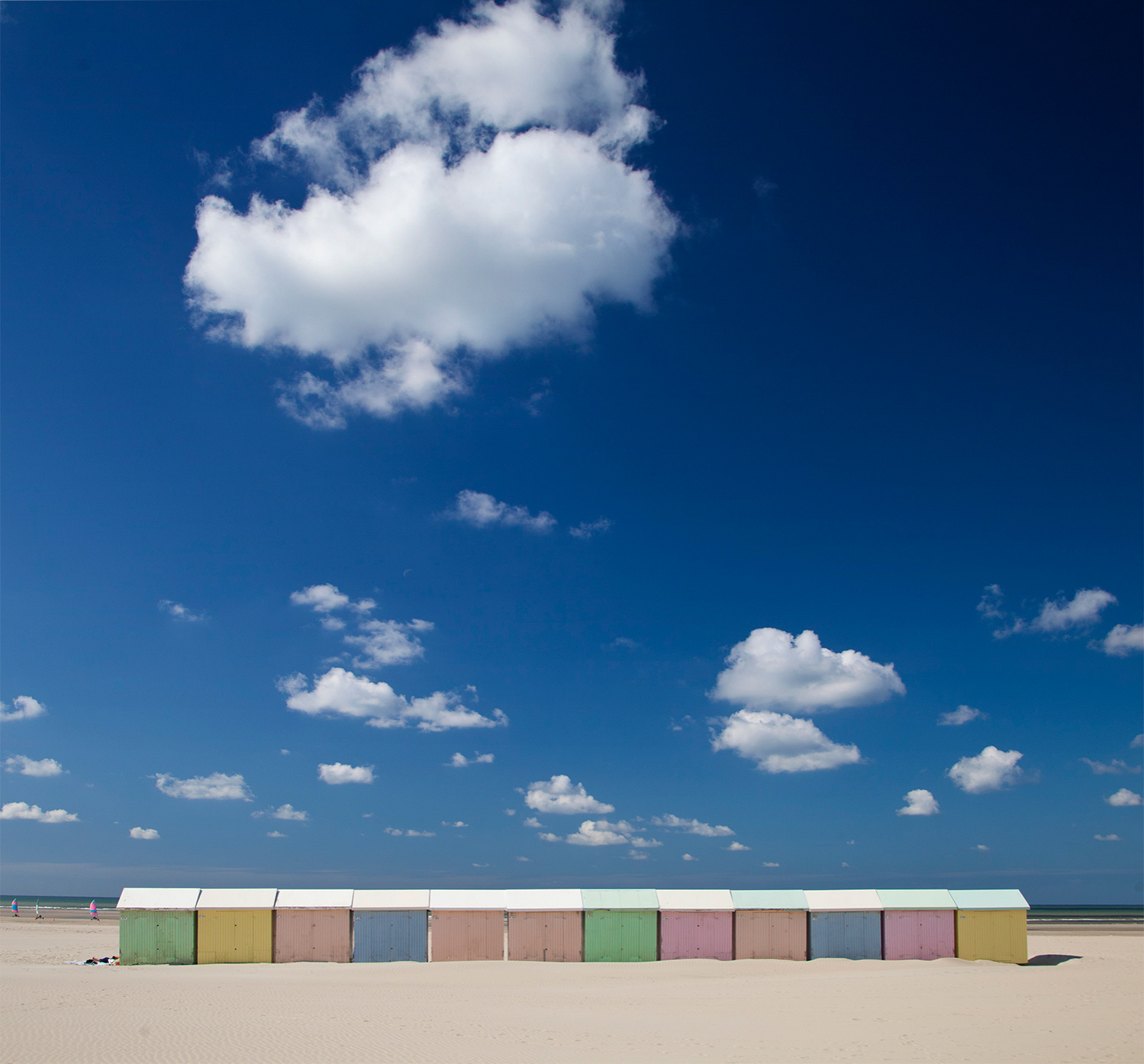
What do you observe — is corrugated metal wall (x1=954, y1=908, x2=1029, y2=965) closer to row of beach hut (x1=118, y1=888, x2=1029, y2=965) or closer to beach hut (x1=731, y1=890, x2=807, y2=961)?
row of beach hut (x1=118, y1=888, x2=1029, y2=965)

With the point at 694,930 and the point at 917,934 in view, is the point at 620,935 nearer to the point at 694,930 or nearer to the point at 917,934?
the point at 694,930

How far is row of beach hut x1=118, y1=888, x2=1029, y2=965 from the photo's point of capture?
136 feet

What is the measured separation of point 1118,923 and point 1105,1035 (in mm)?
93370

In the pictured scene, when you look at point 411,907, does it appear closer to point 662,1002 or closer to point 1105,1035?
point 662,1002

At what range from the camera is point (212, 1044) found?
25.2m

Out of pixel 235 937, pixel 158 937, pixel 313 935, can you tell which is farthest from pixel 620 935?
pixel 158 937

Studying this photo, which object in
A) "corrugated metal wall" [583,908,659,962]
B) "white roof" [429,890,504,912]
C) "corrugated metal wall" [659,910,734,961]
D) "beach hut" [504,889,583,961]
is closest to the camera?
"beach hut" [504,889,583,961]

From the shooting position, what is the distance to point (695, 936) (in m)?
44.2

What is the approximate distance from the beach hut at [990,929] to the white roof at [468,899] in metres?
24.3

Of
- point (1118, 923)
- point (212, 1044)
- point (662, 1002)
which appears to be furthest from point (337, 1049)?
point (1118, 923)

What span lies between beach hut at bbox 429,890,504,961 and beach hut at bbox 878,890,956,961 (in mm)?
20318

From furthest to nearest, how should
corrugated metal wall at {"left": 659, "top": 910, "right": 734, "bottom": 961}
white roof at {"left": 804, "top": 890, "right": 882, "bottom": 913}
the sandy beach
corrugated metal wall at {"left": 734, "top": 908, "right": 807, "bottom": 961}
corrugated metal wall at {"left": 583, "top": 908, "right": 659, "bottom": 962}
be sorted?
white roof at {"left": 804, "top": 890, "right": 882, "bottom": 913} < corrugated metal wall at {"left": 734, "top": 908, "right": 807, "bottom": 961} < corrugated metal wall at {"left": 659, "top": 910, "right": 734, "bottom": 961} < corrugated metal wall at {"left": 583, "top": 908, "right": 659, "bottom": 962} < the sandy beach

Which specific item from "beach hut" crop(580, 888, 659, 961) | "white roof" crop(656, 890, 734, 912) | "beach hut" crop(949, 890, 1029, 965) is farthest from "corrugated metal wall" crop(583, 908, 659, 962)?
"beach hut" crop(949, 890, 1029, 965)

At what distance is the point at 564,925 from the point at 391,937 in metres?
8.63
